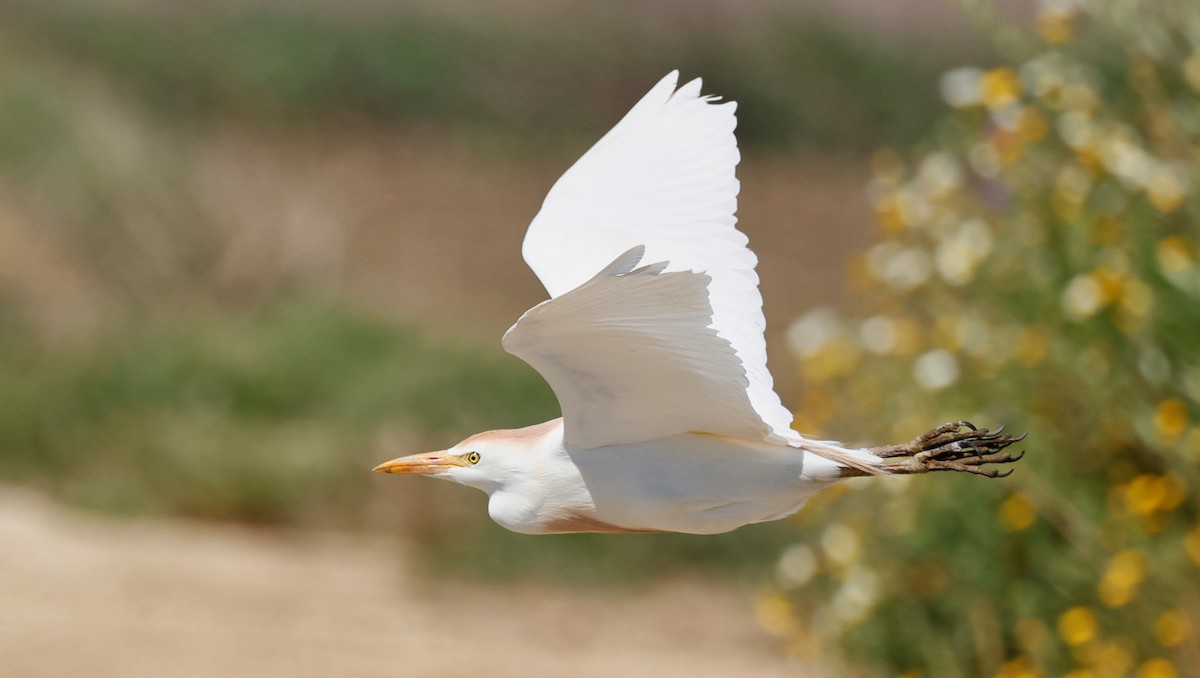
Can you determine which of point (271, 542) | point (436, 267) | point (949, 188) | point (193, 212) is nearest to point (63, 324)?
point (193, 212)

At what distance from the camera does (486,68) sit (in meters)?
18.2

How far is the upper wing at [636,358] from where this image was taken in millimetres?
2445

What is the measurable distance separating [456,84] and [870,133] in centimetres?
481


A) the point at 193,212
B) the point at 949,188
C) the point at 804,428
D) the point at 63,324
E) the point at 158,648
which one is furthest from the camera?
the point at 193,212

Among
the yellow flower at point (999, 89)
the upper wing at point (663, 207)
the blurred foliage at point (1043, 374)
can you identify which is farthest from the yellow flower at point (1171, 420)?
the upper wing at point (663, 207)

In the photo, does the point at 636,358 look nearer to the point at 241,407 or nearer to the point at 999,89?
the point at 999,89

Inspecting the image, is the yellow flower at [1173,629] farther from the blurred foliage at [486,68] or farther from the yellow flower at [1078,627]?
the blurred foliage at [486,68]

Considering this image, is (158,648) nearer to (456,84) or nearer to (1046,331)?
(1046,331)

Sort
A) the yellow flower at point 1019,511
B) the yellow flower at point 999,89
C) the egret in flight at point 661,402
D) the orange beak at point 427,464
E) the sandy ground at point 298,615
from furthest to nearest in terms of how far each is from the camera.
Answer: the sandy ground at point 298,615 → the yellow flower at point 999,89 → the yellow flower at point 1019,511 → the orange beak at point 427,464 → the egret in flight at point 661,402

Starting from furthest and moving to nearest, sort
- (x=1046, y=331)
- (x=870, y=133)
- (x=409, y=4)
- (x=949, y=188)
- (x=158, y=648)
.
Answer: (x=409, y=4), (x=870, y=133), (x=158, y=648), (x=949, y=188), (x=1046, y=331)

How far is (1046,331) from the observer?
14.9 ft

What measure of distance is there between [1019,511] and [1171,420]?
553 millimetres

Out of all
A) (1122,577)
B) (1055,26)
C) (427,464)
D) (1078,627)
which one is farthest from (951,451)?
(1055,26)

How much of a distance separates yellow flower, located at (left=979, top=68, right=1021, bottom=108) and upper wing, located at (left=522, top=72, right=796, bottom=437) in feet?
4.55
